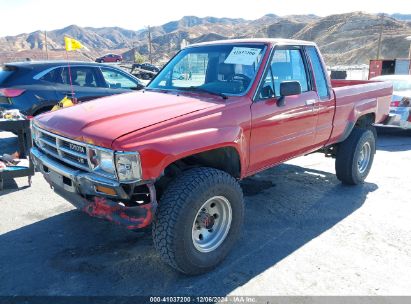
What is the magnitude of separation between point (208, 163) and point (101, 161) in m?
1.13

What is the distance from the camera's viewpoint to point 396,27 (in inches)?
3305

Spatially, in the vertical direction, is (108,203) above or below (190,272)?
above

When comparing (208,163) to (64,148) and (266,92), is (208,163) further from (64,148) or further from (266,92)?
(64,148)

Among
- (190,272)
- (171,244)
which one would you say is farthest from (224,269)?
(171,244)

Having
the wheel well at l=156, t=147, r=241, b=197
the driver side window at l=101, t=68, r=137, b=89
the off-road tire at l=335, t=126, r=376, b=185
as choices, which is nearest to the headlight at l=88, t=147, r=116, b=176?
the wheel well at l=156, t=147, r=241, b=197

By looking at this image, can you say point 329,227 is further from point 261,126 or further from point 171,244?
point 171,244

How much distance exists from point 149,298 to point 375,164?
5.35m

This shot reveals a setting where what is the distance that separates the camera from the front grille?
10.2 ft

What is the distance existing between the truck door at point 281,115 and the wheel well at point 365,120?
1.62 meters

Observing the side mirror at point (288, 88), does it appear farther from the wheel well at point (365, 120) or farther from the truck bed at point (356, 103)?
the wheel well at point (365, 120)

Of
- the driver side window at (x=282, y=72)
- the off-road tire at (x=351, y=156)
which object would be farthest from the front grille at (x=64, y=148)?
the off-road tire at (x=351, y=156)

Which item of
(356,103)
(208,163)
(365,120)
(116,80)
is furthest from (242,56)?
(116,80)

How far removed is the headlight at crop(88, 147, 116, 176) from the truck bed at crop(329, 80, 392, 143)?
10.6ft

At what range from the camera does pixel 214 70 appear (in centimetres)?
419
